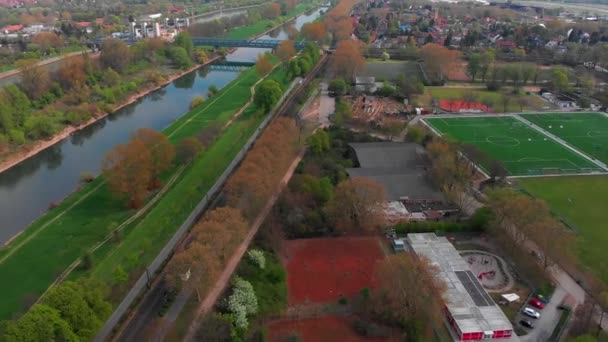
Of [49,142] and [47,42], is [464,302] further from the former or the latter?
[47,42]

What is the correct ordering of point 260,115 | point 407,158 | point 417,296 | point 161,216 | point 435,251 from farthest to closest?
point 260,115
point 407,158
point 161,216
point 435,251
point 417,296

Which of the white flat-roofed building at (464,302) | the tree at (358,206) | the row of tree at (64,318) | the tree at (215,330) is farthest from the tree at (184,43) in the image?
the tree at (215,330)

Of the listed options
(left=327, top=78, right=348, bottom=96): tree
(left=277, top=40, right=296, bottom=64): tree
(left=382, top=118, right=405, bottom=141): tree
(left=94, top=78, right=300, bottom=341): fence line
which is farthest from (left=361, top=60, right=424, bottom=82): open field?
(left=94, top=78, right=300, bottom=341): fence line

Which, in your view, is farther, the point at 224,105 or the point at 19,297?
the point at 224,105

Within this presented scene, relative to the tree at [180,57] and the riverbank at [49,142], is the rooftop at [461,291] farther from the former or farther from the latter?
the tree at [180,57]

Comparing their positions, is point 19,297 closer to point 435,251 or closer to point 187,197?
point 187,197

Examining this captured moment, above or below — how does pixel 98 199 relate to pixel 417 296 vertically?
below

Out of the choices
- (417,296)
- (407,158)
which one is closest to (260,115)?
(407,158)

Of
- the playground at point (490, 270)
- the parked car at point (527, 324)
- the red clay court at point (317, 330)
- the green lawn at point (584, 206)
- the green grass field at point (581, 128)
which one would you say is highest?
the green grass field at point (581, 128)
